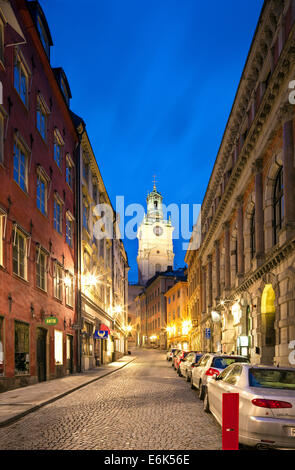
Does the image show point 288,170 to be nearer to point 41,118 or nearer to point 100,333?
point 41,118

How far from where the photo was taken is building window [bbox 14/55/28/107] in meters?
18.9

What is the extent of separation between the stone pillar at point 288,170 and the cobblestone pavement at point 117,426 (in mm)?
8675

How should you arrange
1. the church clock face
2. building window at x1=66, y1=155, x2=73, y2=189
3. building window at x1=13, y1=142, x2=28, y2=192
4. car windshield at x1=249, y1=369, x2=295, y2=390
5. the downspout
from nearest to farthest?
1. car windshield at x1=249, y1=369, x2=295, y2=390
2. building window at x1=13, y1=142, x2=28, y2=192
3. building window at x1=66, y1=155, x2=73, y2=189
4. the downspout
5. the church clock face

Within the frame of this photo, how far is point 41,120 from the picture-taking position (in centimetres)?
2300

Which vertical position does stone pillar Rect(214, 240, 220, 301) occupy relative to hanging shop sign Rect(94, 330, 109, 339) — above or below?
above

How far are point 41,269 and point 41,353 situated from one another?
154 inches

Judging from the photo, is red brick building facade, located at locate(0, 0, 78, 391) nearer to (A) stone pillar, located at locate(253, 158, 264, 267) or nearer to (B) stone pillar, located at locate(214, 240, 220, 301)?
(A) stone pillar, located at locate(253, 158, 264, 267)

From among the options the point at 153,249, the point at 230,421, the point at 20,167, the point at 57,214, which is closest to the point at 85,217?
the point at 57,214

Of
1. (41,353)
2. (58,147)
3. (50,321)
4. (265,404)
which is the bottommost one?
(41,353)

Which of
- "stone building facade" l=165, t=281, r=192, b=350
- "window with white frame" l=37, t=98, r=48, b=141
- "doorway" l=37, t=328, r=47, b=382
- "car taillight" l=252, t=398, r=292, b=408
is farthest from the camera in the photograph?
"stone building facade" l=165, t=281, r=192, b=350

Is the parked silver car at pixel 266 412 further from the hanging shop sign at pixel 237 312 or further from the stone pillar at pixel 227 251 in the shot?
the stone pillar at pixel 227 251

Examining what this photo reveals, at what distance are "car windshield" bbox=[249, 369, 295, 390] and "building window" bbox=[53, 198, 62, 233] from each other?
18073 mm

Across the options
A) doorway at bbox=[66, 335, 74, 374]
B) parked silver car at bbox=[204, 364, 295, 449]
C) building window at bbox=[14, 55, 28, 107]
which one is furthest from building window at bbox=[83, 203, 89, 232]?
parked silver car at bbox=[204, 364, 295, 449]
